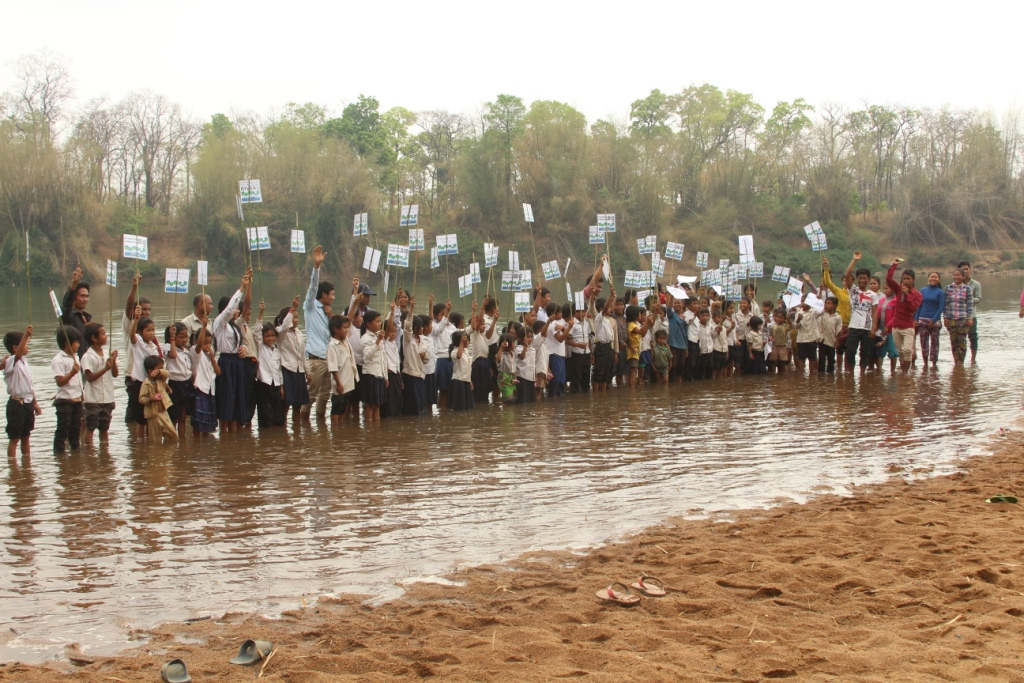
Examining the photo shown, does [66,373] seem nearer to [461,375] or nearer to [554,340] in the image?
[461,375]

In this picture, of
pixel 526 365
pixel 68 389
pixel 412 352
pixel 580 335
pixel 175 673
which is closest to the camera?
pixel 175 673

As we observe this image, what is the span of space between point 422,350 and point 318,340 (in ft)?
3.97

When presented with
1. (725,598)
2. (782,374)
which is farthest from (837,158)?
(725,598)

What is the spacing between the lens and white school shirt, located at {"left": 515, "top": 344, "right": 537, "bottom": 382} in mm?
12875

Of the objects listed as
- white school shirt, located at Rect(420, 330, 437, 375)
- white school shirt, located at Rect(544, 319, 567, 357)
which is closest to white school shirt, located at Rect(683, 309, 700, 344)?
white school shirt, located at Rect(544, 319, 567, 357)

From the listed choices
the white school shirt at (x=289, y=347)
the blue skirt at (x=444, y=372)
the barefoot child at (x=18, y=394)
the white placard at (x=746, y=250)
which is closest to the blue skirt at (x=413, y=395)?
the blue skirt at (x=444, y=372)

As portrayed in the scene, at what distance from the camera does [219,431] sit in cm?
1096

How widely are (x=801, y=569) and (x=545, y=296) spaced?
29.1 ft

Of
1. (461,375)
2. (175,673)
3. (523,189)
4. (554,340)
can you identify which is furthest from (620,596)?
(523,189)

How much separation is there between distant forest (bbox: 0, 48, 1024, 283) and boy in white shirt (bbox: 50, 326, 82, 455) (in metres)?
35.3

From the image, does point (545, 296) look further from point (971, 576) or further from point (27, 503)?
point (971, 576)

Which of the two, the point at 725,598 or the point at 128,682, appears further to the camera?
the point at 725,598

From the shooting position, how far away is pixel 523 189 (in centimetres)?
5062

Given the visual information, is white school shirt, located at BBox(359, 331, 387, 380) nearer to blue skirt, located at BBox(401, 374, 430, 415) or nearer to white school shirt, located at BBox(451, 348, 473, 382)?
blue skirt, located at BBox(401, 374, 430, 415)
